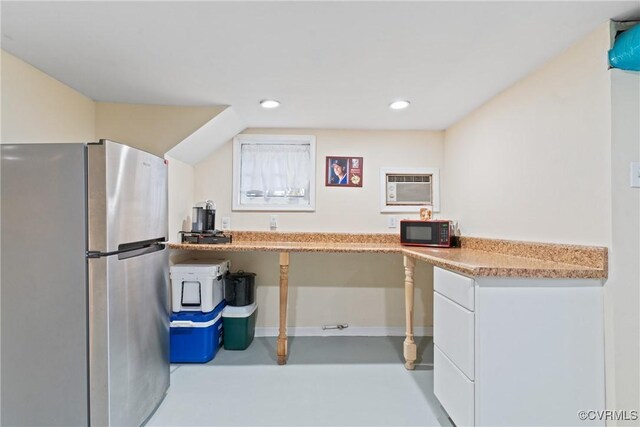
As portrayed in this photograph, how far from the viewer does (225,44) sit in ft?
5.17

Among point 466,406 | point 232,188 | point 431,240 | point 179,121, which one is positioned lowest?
point 466,406

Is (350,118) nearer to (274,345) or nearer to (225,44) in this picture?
(225,44)

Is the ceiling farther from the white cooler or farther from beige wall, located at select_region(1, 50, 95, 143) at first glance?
the white cooler

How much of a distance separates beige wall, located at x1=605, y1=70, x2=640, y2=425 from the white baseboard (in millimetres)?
1764

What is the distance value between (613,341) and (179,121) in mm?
2956

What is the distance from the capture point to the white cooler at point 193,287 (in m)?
2.44

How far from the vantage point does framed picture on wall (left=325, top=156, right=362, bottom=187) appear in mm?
3062

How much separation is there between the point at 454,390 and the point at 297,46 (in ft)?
6.33

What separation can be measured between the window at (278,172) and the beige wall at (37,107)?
128 centimetres

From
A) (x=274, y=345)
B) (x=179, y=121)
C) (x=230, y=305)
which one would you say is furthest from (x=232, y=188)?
(x=274, y=345)

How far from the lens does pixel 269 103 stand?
2383 mm

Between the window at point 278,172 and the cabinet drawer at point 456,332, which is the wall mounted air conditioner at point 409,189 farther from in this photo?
the cabinet drawer at point 456,332

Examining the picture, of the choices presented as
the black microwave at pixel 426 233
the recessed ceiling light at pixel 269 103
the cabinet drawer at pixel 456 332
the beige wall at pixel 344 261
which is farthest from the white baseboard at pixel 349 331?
the recessed ceiling light at pixel 269 103

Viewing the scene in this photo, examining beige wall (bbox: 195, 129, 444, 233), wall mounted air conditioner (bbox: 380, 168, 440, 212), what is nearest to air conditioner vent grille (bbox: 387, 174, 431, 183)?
wall mounted air conditioner (bbox: 380, 168, 440, 212)
